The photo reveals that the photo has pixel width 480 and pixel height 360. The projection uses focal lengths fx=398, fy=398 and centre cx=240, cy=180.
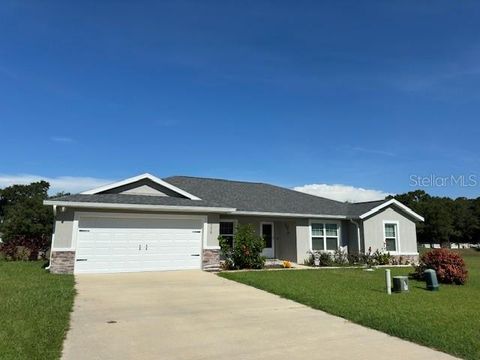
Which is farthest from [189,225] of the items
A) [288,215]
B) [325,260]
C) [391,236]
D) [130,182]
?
[391,236]

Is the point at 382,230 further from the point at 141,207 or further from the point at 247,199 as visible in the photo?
the point at 141,207

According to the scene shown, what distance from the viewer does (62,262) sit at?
14.7m

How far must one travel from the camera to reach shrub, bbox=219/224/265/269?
17328 millimetres

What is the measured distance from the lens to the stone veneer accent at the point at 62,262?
14.6 metres

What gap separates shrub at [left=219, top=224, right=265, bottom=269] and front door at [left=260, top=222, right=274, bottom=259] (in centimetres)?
418

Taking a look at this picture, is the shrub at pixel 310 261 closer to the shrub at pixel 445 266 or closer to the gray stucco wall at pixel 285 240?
the gray stucco wall at pixel 285 240

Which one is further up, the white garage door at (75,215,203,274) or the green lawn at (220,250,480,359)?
the white garage door at (75,215,203,274)

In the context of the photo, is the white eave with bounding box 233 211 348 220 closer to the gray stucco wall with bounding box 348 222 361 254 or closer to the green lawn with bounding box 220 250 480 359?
the gray stucco wall with bounding box 348 222 361 254

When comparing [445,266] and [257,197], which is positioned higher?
[257,197]

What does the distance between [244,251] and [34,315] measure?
1053 cm

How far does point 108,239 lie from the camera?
615 inches

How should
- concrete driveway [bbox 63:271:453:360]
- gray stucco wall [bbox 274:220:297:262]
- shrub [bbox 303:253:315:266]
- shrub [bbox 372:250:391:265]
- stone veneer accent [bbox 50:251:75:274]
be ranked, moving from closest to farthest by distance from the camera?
concrete driveway [bbox 63:271:453:360]
stone veneer accent [bbox 50:251:75:274]
shrub [bbox 303:253:315:266]
gray stucco wall [bbox 274:220:297:262]
shrub [bbox 372:250:391:265]

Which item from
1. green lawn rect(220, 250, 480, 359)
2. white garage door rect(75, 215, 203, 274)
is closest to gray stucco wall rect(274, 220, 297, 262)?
green lawn rect(220, 250, 480, 359)

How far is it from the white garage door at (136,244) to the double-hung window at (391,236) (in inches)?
453
